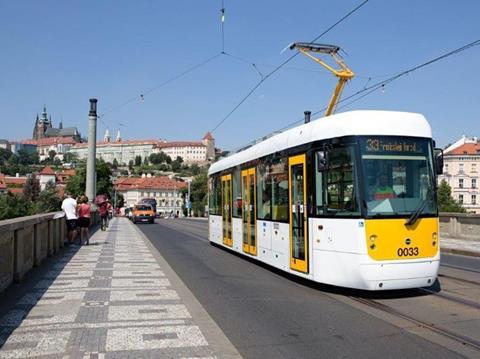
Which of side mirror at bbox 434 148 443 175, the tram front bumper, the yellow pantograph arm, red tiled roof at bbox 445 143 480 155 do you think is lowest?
the tram front bumper

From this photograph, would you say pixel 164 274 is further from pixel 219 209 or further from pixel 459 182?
pixel 459 182

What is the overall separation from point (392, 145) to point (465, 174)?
11123cm

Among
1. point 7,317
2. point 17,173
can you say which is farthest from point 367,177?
point 17,173

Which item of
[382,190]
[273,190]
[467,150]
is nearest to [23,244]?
[273,190]

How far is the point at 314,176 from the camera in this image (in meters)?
9.98

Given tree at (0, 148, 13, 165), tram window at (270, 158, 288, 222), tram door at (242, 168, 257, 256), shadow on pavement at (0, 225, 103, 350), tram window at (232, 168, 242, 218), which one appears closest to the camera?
shadow on pavement at (0, 225, 103, 350)

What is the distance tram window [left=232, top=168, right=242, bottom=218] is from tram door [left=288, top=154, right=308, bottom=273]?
443 cm

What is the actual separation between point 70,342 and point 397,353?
3.60 m

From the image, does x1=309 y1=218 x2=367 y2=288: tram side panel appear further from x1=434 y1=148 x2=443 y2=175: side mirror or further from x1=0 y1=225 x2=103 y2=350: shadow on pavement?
x1=0 y1=225 x2=103 y2=350: shadow on pavement

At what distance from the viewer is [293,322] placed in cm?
751

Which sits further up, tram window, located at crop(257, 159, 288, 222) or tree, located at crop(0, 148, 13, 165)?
tree, located at crop(0, 148, 13, 165)

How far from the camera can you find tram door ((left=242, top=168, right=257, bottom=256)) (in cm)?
1393

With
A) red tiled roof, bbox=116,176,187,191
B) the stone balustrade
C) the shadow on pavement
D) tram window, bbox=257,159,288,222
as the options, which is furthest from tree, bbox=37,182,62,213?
red tiled roof, bbox=116,176,187,191

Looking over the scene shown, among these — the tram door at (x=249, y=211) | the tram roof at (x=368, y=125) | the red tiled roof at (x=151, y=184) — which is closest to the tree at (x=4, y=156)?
the red tiled roof at (x=151, y=184)
